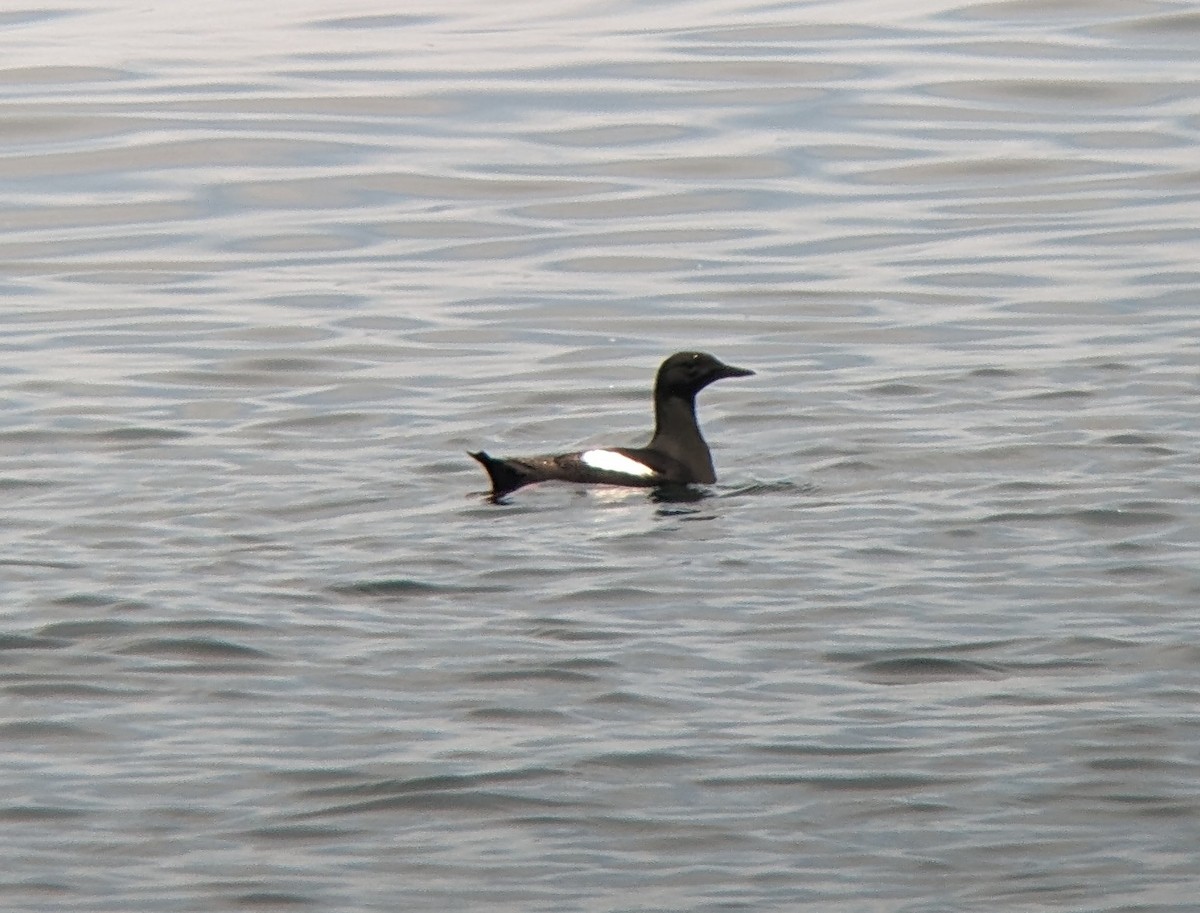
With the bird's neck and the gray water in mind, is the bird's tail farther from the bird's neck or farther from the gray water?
the bird's neck

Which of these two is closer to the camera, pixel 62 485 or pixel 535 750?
pixel 535 750

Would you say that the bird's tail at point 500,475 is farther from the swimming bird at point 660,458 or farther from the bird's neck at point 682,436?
the bird's neck at point 682,436

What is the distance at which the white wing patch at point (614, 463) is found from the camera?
44.7ft

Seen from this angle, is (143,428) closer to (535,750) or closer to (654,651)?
(654,651)

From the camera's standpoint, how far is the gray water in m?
8.02

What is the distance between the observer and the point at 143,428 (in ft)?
49.4

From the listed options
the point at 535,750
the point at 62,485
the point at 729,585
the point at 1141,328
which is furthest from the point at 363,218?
the point at 535,750

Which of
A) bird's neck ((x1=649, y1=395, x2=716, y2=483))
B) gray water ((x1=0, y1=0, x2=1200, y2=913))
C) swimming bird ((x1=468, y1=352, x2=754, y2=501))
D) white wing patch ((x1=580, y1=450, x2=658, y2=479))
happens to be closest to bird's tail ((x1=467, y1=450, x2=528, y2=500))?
swimming bird ((x1=468, y1=352, x2=754, y2=501))

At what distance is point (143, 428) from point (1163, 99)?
14008mm

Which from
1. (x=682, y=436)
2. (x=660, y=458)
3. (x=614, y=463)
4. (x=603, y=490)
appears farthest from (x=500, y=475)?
(x=682, y=436)

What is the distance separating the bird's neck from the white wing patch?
0.21 metres

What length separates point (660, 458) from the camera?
13945mm

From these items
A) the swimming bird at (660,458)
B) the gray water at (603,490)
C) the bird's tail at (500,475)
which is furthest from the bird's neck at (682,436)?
the bird's tail at (500,475)

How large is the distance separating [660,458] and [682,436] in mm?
260
